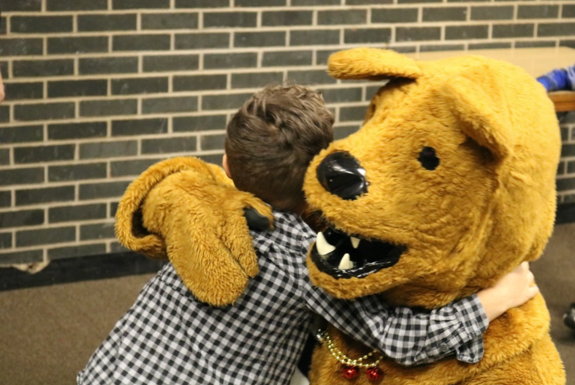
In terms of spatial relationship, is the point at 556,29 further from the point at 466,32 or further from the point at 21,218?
the point at 21,218

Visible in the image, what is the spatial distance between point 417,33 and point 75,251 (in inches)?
68.1

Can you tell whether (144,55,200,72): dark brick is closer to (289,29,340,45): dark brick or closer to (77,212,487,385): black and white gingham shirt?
(289,29,340,45): dark brick

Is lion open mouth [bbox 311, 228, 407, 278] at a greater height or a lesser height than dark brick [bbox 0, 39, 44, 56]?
lesser

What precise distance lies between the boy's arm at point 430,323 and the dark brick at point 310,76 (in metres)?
2.11

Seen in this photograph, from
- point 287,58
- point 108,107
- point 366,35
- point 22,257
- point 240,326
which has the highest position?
point 366,35

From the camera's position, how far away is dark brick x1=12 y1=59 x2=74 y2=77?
9.93ft

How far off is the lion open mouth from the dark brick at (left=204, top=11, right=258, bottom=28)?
2.03 metres

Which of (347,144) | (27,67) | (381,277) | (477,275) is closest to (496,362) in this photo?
(477,275)

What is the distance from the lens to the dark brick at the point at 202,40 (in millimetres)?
3232

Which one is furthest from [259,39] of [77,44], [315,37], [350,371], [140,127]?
[350,371]

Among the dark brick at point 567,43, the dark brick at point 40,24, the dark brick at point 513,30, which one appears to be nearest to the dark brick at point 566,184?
the dark brick at point 567,43

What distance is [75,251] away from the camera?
3.33 m

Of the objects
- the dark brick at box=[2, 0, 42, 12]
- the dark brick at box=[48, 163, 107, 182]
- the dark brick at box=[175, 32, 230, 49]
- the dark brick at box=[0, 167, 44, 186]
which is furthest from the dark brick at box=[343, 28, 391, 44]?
the dark brick at box=[0, 167, 44, 186]

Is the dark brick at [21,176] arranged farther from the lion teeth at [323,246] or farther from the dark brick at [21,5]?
the lion teeth at [323,246]
